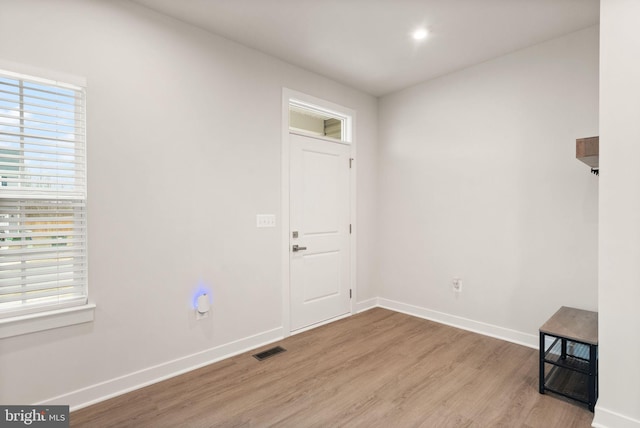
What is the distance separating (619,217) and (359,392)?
1940 millimetres

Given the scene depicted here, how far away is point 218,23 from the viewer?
8.60 ft

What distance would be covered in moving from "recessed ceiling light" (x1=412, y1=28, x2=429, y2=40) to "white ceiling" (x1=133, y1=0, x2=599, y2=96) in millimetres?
48

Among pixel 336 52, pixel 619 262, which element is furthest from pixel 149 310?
pixel 619 262

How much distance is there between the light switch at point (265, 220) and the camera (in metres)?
3.09

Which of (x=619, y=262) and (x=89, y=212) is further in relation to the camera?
(x=89, y=212)

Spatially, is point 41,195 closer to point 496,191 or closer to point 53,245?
point 53,245

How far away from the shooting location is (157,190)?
2.46 metres

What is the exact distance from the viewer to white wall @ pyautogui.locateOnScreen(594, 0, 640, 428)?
182 centimetres

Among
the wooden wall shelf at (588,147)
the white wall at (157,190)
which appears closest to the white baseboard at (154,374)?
the white wall at (157,190)

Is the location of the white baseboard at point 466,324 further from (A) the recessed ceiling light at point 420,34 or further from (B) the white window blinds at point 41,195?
(B) the white window blinds at point 41,195

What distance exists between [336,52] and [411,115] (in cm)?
134

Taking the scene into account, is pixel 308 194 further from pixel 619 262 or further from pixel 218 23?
pixel 619 262
